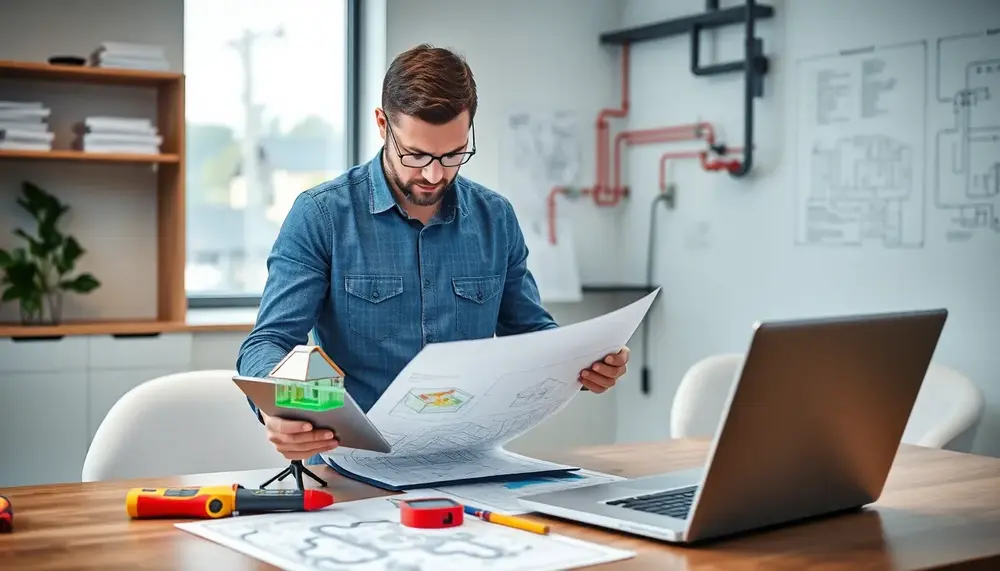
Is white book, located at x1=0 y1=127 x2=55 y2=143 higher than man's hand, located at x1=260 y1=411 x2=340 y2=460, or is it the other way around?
white book, located at x1=0 y1=127 x2=55 y2=143

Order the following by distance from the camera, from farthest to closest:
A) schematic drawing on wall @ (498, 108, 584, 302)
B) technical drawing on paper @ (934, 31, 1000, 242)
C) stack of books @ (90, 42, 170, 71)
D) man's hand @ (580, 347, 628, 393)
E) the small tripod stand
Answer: schematic drawing on wall @ (498, 108, 584, 302), stack of books @ (90, 42, 170, 71), technical drawing on paper @ (934, 31, 1000, 242), man's hand @ (580, 347, 628, 393), the small tripod stand

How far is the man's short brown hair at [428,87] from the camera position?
1829 mm

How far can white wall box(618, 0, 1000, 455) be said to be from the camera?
3316 millimetres

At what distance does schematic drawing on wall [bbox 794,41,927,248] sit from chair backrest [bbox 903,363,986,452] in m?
0.72

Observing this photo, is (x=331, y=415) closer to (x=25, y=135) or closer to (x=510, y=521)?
(x=510, y=521)

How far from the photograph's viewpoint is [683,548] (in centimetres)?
125

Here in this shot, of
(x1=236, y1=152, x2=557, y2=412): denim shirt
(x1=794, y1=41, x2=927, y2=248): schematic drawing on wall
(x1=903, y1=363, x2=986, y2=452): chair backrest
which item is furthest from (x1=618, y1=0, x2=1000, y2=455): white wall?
(x1=236, y1=152, x2=557, y2=412): denim shirt

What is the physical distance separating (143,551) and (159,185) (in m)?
3.02

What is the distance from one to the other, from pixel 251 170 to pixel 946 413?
2.67 metres

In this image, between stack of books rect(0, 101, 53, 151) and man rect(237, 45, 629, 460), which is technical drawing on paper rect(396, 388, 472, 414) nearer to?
man rect(237, 45, 629, 460)

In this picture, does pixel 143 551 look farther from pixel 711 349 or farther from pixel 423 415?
pixel 711 349

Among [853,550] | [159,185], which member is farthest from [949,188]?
[159,185]

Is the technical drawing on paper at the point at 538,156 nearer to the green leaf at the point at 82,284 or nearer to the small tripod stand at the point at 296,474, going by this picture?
the green leaf at the point at 82,284

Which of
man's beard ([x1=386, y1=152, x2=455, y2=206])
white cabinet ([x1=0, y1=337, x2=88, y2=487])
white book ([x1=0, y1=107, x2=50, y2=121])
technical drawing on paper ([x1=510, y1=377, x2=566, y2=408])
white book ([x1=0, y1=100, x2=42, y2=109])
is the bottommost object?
white cabinet ([x1=0, y1=337, x2=88, y2=487])
